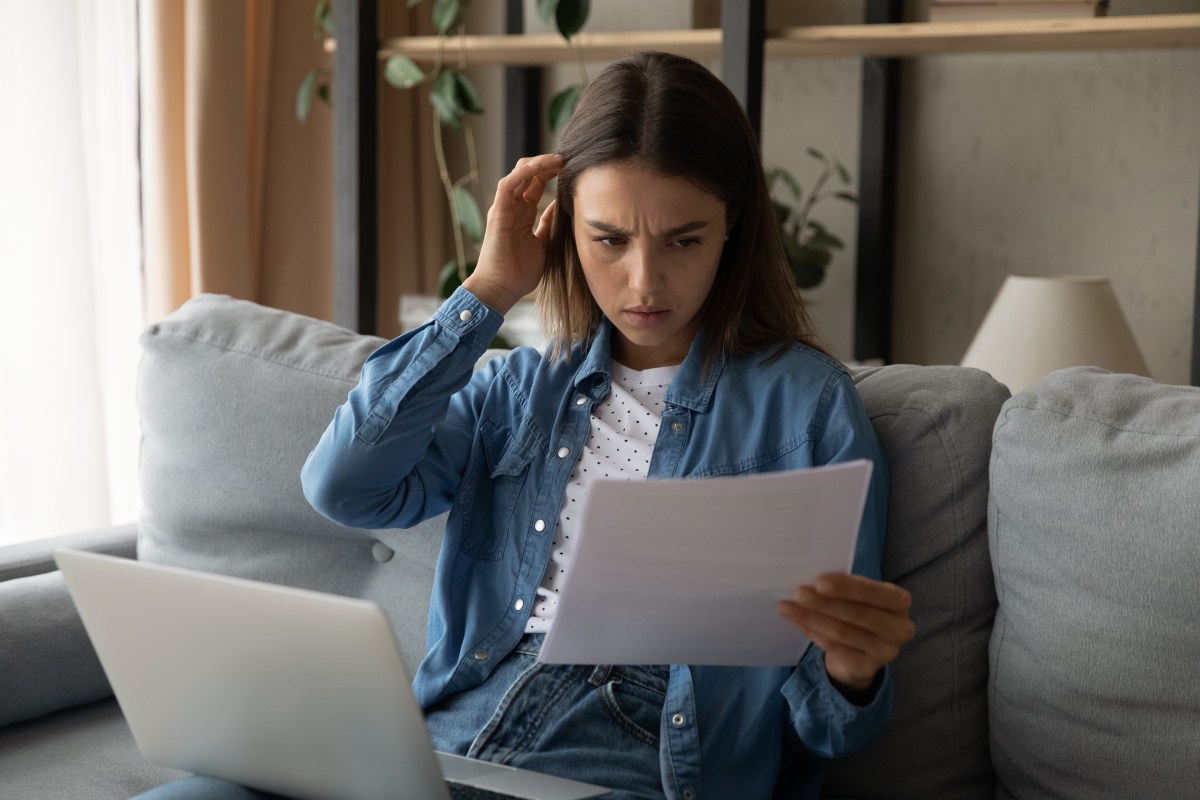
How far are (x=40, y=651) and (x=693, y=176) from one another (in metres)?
0.92

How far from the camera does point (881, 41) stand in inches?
82.5

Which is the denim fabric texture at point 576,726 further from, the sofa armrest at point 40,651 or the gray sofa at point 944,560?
the sofa armrest at point 40,651

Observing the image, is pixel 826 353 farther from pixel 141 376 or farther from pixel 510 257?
pixel 141 376

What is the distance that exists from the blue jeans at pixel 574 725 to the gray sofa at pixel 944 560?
0.26 m

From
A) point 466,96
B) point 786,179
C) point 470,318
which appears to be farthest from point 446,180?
point 470,318

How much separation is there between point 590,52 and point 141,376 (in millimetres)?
1094

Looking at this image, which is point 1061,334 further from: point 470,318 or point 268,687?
point 268,687

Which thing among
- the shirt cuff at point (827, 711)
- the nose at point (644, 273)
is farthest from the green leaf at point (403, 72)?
the shirt cuff at point (827, 711)

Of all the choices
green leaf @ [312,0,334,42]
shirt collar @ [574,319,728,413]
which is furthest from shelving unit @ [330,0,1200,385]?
shirt collar @ [574,319,728,413]

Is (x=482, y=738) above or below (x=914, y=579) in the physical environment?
below

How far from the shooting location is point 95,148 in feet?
7.70

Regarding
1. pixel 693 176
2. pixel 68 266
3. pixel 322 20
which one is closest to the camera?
pixel 693 176

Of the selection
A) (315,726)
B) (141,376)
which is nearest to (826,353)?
(315,726)

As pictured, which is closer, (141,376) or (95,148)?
(141,376)
